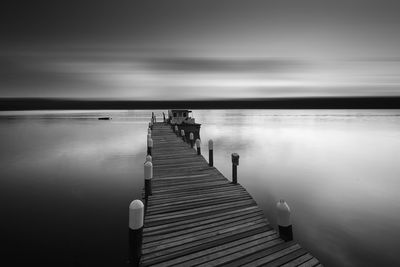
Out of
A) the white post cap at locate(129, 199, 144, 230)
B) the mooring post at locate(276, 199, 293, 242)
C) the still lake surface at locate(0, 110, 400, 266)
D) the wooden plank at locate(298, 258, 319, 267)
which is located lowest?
the still lake surface at locate(0, 110, 400, 266)

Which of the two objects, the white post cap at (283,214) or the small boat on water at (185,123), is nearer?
the white post cap at (283,214)

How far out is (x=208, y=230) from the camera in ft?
20.7

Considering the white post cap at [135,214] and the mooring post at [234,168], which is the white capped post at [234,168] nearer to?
the mooring post at [234,168]

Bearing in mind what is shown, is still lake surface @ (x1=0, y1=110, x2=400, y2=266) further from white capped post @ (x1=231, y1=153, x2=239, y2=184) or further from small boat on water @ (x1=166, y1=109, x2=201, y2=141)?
small boat on water @ (x1=166, y1=109, x2=201, y2=141)

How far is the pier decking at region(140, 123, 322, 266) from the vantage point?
5.07 meters

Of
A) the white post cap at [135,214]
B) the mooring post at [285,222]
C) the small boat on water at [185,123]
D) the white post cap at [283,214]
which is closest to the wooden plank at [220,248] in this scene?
the mooring post at [285,222]

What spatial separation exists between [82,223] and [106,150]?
75.9 feet

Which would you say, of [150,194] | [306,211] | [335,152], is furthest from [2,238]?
[335,152]

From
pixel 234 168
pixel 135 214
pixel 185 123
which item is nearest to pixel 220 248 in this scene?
pixel 135 214

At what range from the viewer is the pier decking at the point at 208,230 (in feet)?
16.6

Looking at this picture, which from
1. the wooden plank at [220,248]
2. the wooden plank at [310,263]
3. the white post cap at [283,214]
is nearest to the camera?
the wooden plank at [310,263]

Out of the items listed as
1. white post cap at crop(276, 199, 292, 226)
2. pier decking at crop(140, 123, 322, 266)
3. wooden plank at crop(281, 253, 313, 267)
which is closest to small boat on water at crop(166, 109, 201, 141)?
pier decking at crop(140, 123, 322, 266)

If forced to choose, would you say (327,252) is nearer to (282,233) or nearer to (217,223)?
(282,233)

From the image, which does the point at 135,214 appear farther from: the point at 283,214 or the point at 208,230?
the point at 283,214
